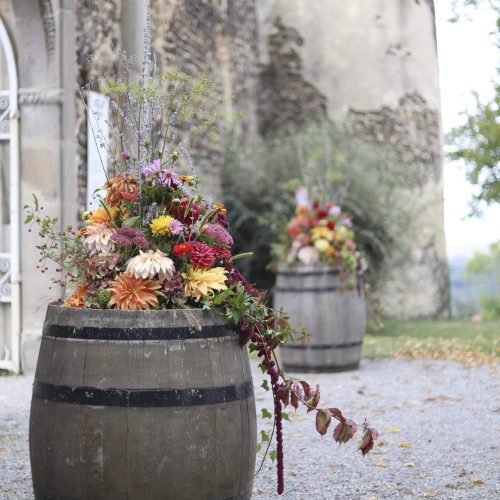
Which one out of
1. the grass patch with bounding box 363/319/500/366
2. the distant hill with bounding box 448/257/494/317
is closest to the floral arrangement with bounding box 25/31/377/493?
the grass patch with bounding box 363/319/500/366

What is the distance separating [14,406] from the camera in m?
5.95

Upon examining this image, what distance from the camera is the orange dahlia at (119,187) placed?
3.06m

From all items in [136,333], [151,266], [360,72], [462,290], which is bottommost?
[462,290]

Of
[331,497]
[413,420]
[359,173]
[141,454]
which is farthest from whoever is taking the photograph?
[359,173]

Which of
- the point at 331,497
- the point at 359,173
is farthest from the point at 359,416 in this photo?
the point at 359,173

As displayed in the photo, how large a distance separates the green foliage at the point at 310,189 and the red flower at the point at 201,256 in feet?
26.9

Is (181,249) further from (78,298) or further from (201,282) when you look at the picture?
(78,298)

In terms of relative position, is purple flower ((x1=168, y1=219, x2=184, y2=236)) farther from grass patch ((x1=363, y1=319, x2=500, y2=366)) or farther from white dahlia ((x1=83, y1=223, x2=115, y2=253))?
grass patch ((x1=363, y1=319, x2=500, y2=366))

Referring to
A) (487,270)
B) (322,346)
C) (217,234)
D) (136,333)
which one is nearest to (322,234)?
(322,346)

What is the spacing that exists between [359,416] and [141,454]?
322cm

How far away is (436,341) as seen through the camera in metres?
10.3

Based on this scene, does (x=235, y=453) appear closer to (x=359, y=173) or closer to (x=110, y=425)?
(x=110, y=425)

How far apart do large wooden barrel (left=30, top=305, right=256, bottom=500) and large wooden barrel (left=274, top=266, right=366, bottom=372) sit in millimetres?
4498

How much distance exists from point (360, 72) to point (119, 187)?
1171 centimetres
